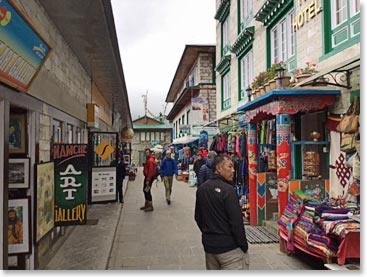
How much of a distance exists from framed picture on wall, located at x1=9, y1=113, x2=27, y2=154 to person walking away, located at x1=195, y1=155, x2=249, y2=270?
92.0 inches

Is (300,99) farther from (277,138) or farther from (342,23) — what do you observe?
(342,23)

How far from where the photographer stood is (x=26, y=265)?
169 inches

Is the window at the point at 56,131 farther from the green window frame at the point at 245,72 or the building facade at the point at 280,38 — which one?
the green window frame at the point at 245,72

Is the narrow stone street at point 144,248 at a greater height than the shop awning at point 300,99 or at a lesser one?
lesser

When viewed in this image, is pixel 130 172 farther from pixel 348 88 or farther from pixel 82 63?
pixel 348 88

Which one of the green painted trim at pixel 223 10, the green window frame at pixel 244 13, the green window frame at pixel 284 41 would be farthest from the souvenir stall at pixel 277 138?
the green painted trim at pixel 223 10

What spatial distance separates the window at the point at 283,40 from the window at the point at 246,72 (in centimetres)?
196

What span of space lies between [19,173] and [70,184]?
0.91 metres

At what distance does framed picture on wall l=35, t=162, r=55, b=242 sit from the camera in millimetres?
4438

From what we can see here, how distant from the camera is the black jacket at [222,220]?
3387 mm

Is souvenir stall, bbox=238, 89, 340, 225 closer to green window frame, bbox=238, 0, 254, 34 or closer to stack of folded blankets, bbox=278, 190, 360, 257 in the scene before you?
stack of folded blankets, bbox=278, 190, 360, 257

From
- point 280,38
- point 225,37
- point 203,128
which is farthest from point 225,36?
point 280,38

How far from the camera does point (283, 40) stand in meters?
9.06

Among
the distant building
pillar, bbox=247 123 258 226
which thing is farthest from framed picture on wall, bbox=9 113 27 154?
the distant building
